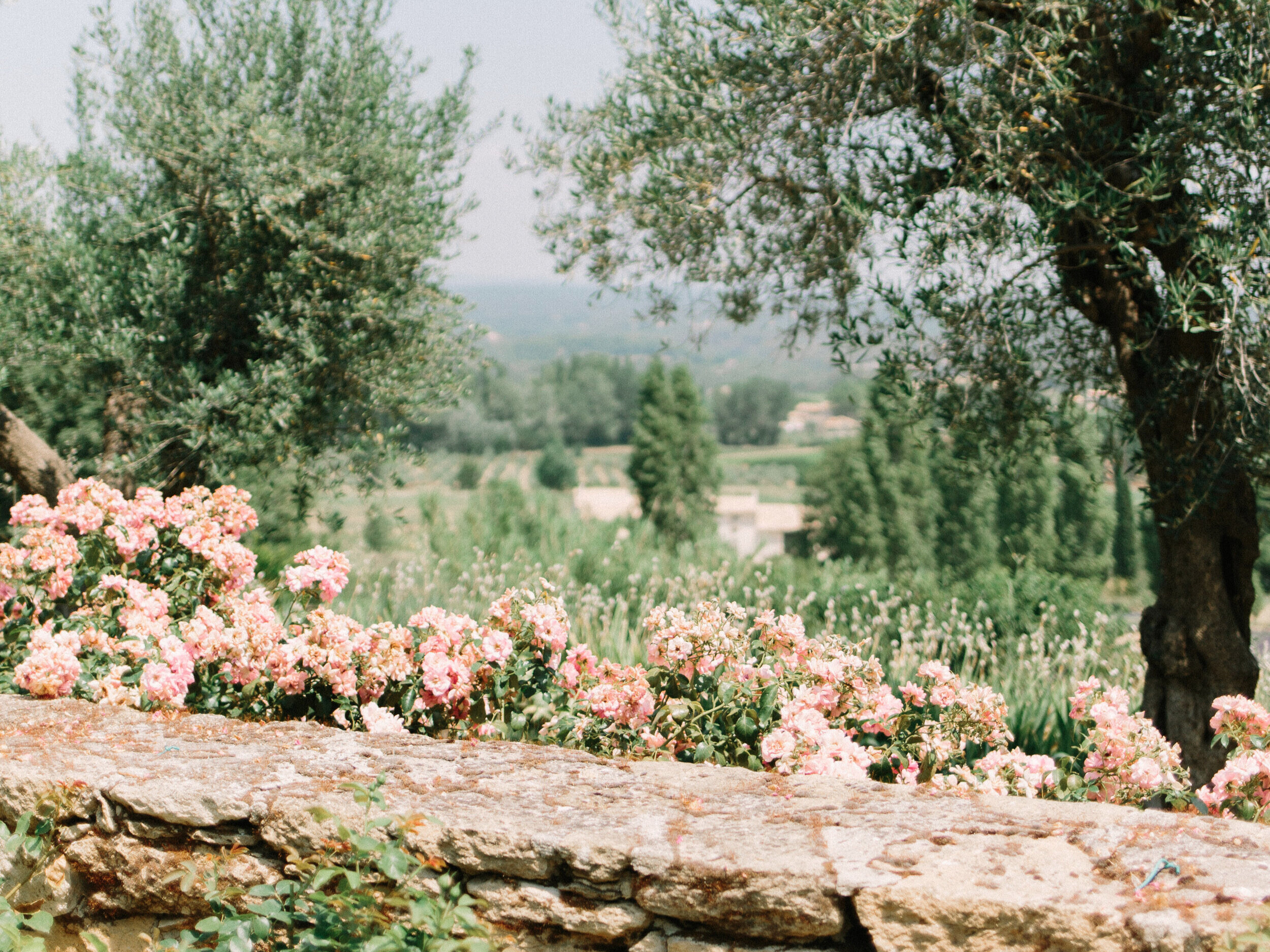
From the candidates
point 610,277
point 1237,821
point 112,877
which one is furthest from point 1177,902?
point 610,277

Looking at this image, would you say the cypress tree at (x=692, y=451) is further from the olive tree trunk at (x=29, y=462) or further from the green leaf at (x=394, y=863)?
the green leaf at (x=394, y=863)

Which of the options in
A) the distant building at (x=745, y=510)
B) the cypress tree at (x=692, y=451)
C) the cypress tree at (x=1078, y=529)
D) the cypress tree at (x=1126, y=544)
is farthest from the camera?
the distant building at (x=745, y=510)

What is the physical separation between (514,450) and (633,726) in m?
29.9

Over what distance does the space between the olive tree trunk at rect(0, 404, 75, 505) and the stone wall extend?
11.2 ft

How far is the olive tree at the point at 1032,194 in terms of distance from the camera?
13.0 ft

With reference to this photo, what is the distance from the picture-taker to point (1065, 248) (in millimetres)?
3980

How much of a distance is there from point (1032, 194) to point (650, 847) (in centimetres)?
330

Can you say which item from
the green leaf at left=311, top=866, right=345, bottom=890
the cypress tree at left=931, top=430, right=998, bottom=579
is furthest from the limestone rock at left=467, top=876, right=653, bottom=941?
the cypress tree at left=931, top=430, right=998, bottom=579

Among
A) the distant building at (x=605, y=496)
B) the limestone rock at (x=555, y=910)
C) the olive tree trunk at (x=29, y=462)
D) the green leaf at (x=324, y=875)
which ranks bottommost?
Answer: the distant building at (x=605, y=496)

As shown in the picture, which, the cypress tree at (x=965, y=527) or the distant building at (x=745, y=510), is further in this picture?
the distant building at (x=745, y=510)

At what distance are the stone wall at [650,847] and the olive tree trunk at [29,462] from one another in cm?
340

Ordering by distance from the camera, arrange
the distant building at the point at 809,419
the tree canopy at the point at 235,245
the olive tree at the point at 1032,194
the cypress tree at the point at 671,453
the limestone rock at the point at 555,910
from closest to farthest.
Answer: the limestone rock at the point at 555,910, the olive tree at the point at 1032,194, the tree canopy at the point at 235,245, the cypress tree at the point at 671,453, the distant building at the point at 809,419

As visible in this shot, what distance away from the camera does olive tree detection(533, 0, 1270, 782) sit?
3.97 m

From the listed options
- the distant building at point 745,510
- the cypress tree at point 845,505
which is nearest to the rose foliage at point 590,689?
the cypress tree at point 845,505
